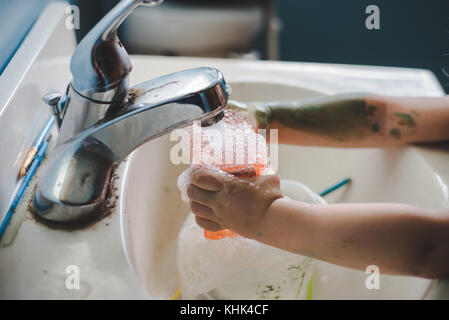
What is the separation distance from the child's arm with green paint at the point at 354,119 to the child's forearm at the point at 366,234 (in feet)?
0.51

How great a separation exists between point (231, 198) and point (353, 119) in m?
0.24

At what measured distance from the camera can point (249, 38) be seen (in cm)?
125

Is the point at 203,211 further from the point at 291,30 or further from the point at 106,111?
the point at 291,30

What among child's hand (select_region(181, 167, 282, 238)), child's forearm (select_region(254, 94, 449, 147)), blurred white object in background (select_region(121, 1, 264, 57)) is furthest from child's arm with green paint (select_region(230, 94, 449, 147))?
blurred white object in background (select_region(121, 1, 264, 57))

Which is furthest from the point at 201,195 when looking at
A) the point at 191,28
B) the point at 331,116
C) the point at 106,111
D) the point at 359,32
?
the point at 359,32

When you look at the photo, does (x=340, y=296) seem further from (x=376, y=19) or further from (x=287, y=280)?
(x=376, y=19)

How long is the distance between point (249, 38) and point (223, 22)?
0.10m

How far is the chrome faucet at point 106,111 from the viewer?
341mm

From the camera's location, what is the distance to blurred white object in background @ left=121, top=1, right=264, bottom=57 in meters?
1.18

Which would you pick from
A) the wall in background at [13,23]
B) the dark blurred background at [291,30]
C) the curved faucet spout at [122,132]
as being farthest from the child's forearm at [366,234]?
the dark blurred background at [291,30]

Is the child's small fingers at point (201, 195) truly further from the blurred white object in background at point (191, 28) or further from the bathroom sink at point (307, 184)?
the blurred white object in background at point (191, 28)

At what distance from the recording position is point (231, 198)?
1.39 ft
